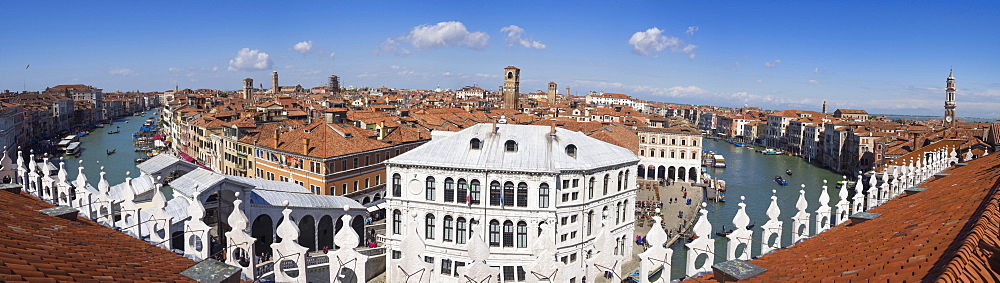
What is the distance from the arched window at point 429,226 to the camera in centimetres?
2173

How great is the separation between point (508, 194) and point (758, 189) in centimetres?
3385

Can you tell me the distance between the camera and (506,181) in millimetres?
21078

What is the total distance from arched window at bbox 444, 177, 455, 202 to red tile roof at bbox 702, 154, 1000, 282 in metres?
14.8

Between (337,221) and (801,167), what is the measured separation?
194ft

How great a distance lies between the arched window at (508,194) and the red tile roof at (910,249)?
1365 cm

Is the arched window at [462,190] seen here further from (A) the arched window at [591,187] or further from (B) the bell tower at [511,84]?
(B) the bell tower at [511,84]

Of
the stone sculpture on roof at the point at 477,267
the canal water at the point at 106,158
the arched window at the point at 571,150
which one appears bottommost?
the canal water at the point at 106,158

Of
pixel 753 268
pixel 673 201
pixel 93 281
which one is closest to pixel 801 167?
pixel 673 201

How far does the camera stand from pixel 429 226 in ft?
→ 71.5

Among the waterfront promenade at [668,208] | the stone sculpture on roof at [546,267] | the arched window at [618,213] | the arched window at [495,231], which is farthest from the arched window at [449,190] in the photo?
the stone sculpture on roof at [546,267]

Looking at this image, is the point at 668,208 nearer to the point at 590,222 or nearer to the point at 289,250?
the point at 590,222

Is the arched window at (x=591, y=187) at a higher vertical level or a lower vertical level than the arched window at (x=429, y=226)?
higher

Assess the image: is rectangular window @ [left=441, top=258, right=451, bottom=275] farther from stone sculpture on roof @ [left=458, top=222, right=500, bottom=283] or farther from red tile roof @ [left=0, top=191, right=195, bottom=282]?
stone sculpture on roof @ [left=458, top=222, right=500, bottom=283]

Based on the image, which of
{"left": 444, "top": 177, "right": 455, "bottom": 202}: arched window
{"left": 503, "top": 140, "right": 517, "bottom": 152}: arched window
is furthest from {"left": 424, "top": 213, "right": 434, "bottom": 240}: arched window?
{"left": 503, "top": 140, "right": 517, "bottom": 152}: arched window
